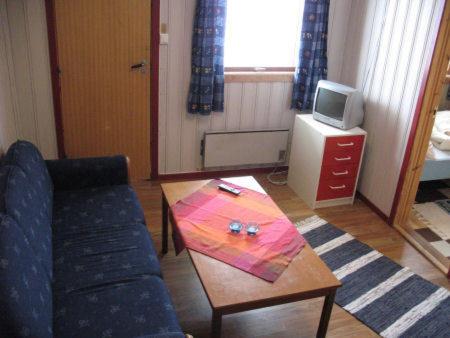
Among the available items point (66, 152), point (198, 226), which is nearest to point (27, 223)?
point (198, 226)

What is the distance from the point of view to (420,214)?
3.82 m

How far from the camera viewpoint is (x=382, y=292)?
Answer: 286 centimetres

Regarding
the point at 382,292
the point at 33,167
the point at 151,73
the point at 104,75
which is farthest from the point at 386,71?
the point at 33,167

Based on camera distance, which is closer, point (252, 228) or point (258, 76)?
point (252, 228)

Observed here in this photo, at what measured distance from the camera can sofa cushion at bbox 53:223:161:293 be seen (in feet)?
7.06

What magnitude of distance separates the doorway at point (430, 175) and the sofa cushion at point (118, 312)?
2063 mm

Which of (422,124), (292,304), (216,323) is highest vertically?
(422,124)

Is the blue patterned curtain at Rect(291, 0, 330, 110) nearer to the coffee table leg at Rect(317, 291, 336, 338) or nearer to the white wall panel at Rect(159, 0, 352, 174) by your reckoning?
the white wall panel at Rect(159, 0, 352, 174)

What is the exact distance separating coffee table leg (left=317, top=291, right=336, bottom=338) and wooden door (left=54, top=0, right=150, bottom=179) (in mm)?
2212

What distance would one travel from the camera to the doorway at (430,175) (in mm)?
3135

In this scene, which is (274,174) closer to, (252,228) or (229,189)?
(229,189)

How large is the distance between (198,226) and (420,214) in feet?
7.22

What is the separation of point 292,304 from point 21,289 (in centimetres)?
160

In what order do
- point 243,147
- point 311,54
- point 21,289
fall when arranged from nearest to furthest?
1. point 21,289
2. point 311,54
3. point 243,147
